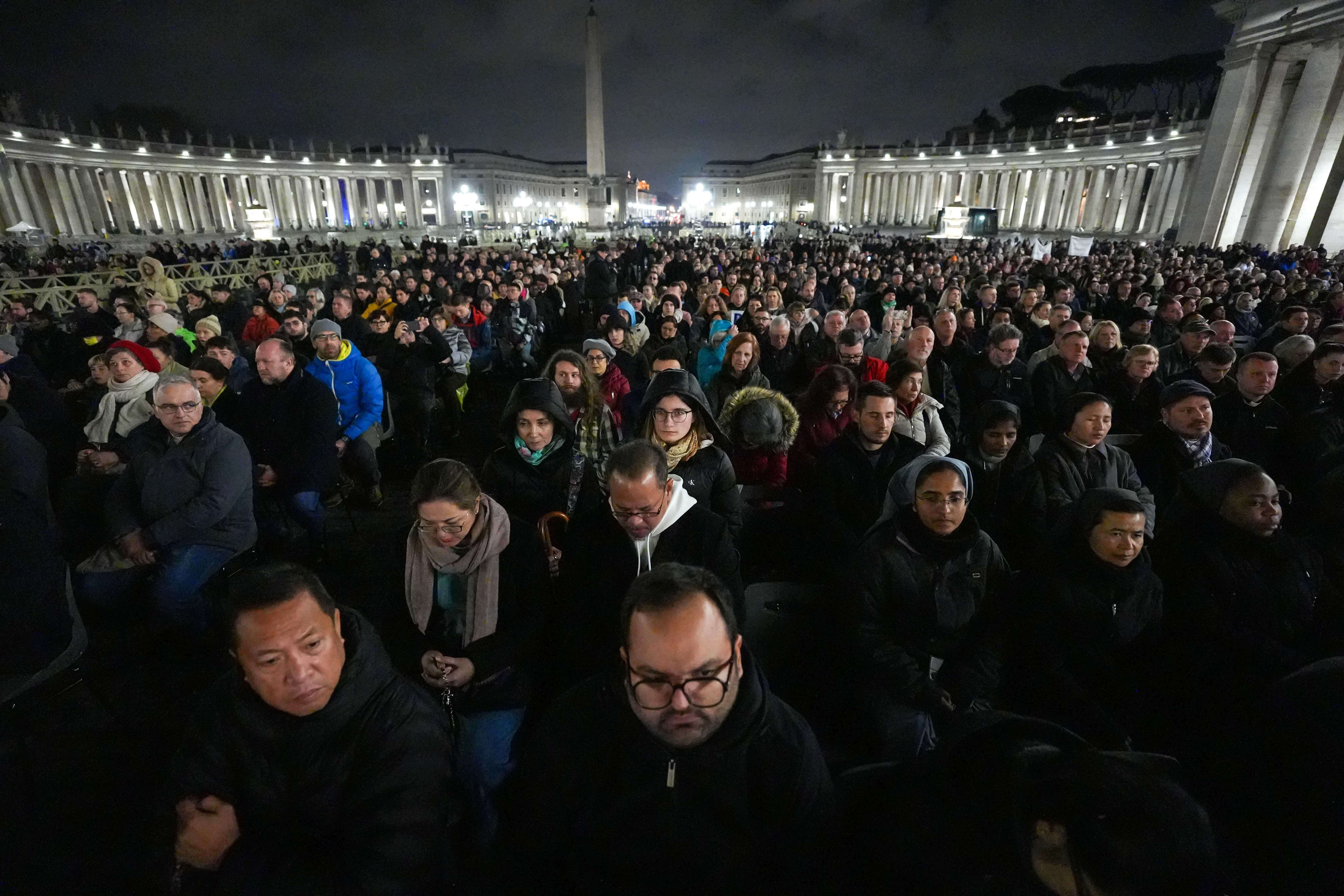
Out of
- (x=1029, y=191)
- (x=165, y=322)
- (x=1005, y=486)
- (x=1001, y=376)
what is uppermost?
(x=1029, y=191)

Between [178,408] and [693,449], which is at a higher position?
[178,408]

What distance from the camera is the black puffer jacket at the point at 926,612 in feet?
8.86

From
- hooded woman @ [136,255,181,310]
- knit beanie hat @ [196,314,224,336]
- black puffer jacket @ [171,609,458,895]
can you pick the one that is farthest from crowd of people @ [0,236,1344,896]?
hooded woman @ [136,255,181,310]

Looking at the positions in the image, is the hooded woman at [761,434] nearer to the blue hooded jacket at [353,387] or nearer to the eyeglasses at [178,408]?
the eyeglasses at [178,408]

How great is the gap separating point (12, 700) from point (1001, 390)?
289 inches

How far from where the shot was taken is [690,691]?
1.59 m

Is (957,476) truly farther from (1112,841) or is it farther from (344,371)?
(344,371)

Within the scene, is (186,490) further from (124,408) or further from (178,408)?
(124,408)

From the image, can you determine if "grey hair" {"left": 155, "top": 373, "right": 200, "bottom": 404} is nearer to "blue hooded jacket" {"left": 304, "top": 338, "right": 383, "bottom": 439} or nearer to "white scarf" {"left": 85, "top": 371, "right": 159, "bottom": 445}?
"white scarf" {"left": 85, "top": 371, "right": 159, "bottom": 445}

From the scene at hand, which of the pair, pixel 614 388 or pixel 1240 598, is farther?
pixel 614 388

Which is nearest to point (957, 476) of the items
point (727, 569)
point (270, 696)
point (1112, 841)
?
point (727, 569)

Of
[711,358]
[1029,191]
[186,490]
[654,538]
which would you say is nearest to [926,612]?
[654,538]

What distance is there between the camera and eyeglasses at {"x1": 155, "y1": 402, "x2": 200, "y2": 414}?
343 centimetres

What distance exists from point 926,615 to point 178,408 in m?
4.19
